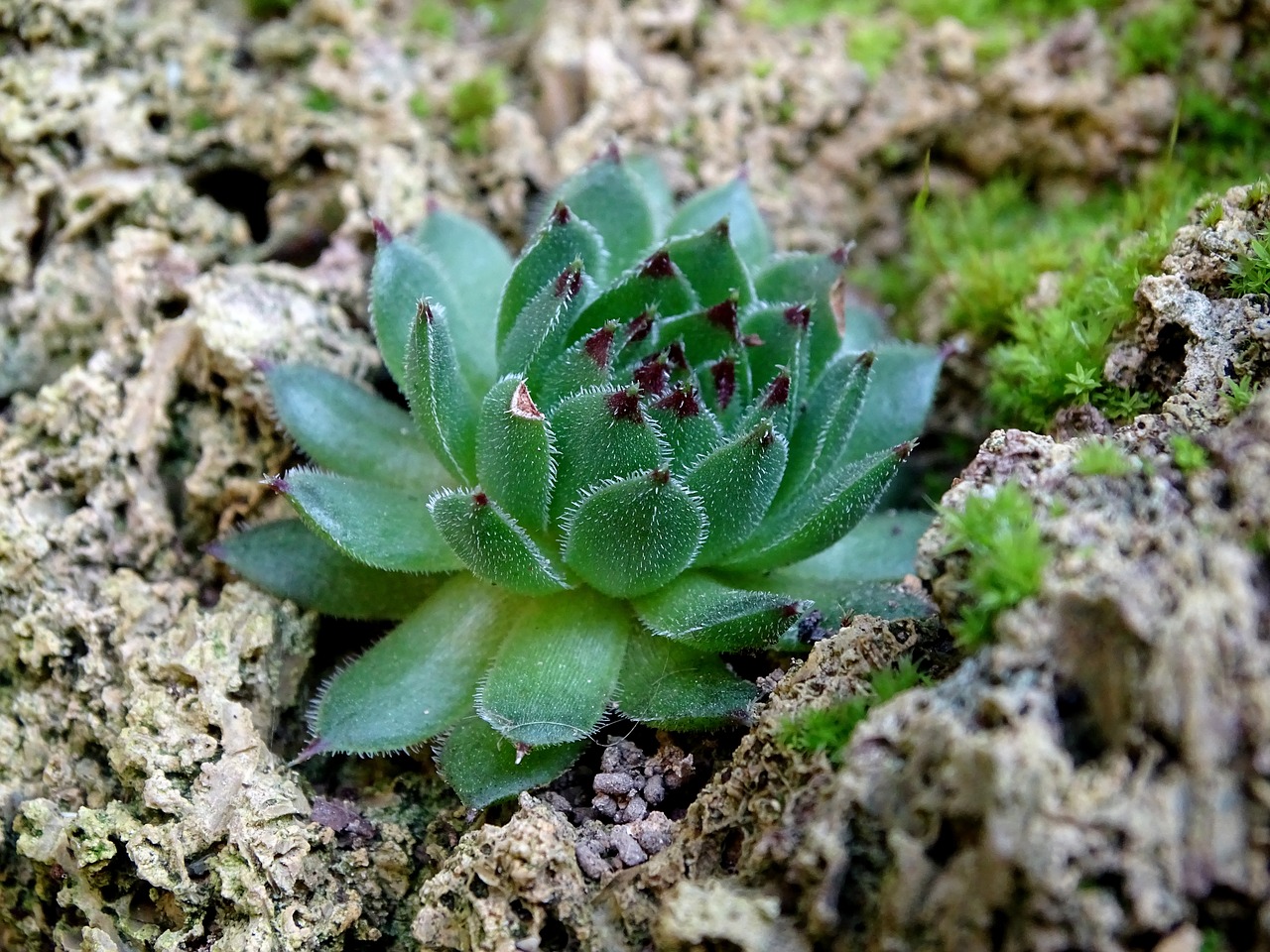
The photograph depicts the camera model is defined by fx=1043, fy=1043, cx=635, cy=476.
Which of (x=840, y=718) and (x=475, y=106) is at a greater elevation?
(x=475, y=106)

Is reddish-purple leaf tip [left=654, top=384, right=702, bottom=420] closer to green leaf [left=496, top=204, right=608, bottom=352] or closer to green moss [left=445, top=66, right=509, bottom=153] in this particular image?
green leaf [left=496, top=204, right=608, bottom=352]

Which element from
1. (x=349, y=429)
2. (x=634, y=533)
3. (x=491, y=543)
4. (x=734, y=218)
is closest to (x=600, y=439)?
(x=634, y=533)

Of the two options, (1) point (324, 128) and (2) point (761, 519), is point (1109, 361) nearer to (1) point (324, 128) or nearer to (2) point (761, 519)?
(2) point (761, 519)

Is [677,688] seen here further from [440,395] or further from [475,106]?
[475,106]

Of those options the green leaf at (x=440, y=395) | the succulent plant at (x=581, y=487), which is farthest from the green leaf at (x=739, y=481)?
the green leaf at (x=440, y=395)

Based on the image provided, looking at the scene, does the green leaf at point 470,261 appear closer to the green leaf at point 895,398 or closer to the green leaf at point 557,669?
the green leaf at point 557,669

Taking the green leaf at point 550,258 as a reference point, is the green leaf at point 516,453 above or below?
below
